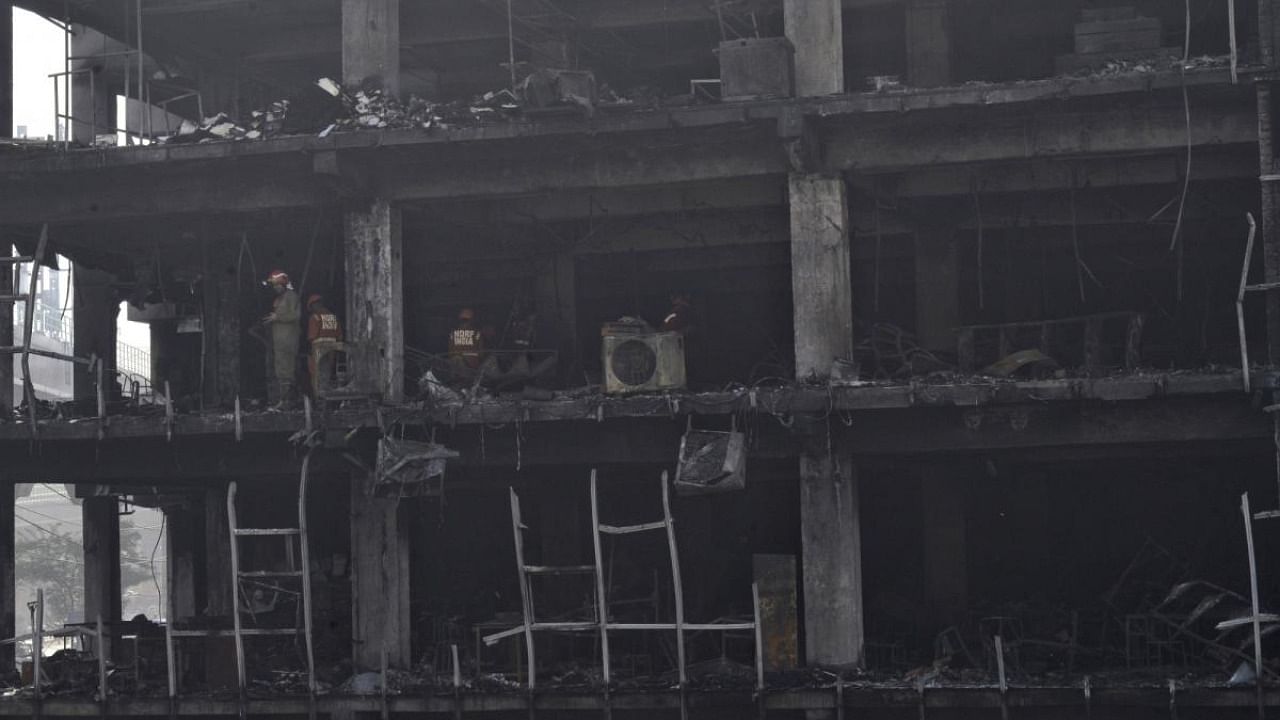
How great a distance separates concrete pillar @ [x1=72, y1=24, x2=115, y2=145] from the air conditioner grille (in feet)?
40.8

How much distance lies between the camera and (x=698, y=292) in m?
27.8

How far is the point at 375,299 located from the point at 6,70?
7.32 meters

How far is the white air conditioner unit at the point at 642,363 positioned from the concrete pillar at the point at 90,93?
12397 millimetres

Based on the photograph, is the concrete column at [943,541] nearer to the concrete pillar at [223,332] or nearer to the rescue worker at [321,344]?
the rescue worker at [321,344]

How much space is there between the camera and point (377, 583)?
22.0m

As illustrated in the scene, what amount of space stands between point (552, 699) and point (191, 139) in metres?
9.02

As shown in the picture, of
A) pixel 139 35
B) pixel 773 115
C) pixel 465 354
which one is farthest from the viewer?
pixel 139 35

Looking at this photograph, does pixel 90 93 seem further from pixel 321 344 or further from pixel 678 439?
pixel 678 439

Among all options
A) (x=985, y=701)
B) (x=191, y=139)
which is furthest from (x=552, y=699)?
(x=191, y=139)

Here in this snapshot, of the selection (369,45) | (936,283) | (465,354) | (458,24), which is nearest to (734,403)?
(465,354)

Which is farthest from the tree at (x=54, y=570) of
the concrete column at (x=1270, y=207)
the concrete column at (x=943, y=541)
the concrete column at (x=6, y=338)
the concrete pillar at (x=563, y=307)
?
the concrete column at (x=1270, y=207)

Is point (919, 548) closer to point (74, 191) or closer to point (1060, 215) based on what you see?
point (1060, 215)

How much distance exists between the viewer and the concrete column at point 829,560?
20875 millimetres

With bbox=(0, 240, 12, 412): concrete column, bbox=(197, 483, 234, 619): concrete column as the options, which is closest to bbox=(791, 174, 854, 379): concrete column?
bbox=(0, 240, 12, 412): concrete column
